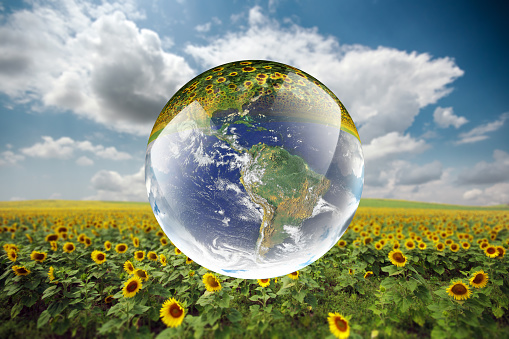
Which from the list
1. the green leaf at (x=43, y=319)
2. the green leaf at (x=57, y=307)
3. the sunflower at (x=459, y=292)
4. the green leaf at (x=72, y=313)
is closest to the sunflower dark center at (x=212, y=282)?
the green leaf at (x=72, y=313)

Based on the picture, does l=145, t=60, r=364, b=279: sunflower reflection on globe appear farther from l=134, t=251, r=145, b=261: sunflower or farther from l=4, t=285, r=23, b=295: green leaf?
l=4, t=285, r=23, b=295: green leaf

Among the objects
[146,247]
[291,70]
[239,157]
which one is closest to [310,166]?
[239,157]

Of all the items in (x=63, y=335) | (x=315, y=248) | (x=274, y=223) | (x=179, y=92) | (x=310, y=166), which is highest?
(x=179, y=92)

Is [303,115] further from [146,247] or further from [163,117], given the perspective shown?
[146,247]

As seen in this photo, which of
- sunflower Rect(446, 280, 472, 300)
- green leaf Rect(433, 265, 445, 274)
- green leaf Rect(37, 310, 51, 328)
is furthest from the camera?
green leaf Rect(433, 265, 445, 274)

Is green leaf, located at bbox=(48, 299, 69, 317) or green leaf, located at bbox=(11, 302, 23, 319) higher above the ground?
green leaf, located at bbox=(48, 299, 69, 317)

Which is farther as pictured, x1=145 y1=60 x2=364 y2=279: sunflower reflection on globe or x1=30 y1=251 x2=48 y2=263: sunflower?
x1=30 y1=251 x2=48 y2=263: sunflower

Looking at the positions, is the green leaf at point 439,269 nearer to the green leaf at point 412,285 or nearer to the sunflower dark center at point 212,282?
the green leaf at point 412,285

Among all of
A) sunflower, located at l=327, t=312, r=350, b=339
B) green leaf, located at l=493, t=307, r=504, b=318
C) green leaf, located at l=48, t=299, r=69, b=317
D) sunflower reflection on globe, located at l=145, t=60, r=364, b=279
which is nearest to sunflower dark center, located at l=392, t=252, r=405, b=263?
green leaf, located at l=493, t=307, r=504, b=318
